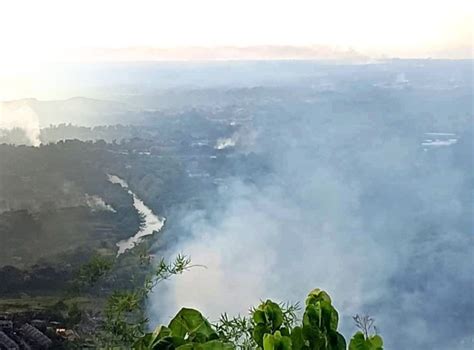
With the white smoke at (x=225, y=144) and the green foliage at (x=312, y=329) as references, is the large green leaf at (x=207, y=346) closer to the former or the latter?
the green foliage at (x=312, y=329)

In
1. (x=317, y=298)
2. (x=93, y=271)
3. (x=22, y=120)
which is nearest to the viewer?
(x=317, y=298)

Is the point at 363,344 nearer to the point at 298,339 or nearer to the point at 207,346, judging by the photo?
the point at 298,339

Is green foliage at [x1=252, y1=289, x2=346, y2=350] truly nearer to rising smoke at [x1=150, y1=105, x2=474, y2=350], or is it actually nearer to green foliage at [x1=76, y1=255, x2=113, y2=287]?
green foliage at [x1=76, y1=255, x2=113, y2=287]

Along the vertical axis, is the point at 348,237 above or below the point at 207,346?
below

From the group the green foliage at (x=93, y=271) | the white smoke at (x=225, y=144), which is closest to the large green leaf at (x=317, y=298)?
the green foliage at (x=93, y=271)

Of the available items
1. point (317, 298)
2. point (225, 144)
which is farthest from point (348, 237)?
point (317, 298)

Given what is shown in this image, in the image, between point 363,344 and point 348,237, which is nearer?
point 363,344
